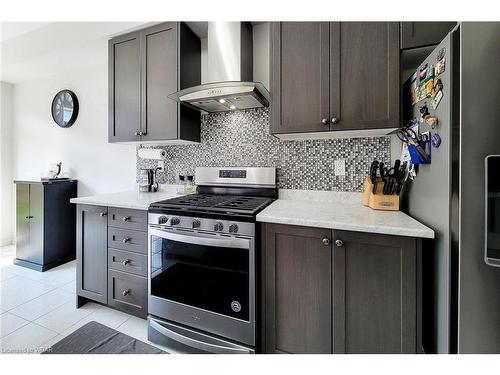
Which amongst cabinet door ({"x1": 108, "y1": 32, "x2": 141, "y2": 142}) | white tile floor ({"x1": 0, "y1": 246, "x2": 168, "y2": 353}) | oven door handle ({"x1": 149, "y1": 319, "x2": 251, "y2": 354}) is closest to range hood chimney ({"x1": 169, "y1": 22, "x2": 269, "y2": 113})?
cabinet door ({"x1": 108, "y1": 32, "x2": 141, "y2": 142})

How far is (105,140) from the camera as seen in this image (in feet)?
9.18

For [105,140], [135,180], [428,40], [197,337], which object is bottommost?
[197,337]

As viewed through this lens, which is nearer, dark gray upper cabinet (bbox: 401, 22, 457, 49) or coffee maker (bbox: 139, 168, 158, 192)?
dark gray upper cabinet (bbox: 401, 22, 457, 49)

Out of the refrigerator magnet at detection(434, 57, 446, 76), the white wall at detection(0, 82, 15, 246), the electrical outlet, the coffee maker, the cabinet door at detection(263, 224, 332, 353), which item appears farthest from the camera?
the white wall at detection(0, 82, 15, 246)

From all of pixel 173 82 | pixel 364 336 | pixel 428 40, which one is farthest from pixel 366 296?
pixel 173 82

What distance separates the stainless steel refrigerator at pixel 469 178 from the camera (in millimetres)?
851

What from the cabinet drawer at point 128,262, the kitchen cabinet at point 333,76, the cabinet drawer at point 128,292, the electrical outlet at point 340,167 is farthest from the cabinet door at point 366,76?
the cabinet drawer at point 128,292

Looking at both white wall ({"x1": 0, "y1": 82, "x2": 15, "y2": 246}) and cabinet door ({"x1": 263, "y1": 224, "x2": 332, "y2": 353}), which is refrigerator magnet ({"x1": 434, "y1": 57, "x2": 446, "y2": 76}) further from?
white wall ({"x1": 0, "y1": 82, "x2": 15, "y2": 246})

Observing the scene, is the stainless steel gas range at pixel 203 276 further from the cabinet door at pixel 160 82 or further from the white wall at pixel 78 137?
the white wall at pixel 78 137

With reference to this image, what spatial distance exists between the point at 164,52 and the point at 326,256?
2084 millimetres

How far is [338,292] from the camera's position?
1188 millimetres

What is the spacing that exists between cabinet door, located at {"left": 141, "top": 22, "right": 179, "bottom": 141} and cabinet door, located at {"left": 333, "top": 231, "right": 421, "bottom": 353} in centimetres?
163

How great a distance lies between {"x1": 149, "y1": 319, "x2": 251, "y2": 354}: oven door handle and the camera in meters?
1.37
